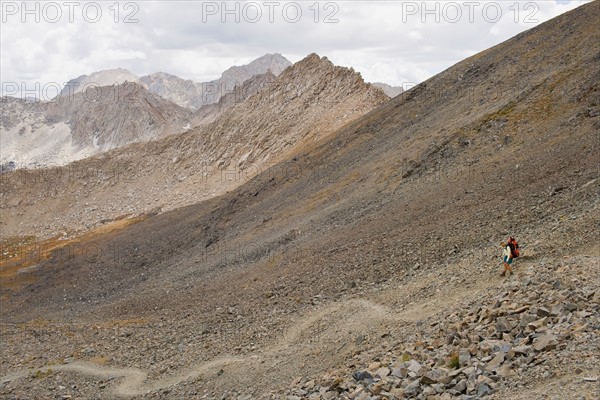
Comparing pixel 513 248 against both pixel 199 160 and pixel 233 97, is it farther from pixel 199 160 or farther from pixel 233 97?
pixel 233 97

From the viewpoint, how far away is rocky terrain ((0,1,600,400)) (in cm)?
1467

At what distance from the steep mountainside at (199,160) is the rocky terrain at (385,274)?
14.7 metres

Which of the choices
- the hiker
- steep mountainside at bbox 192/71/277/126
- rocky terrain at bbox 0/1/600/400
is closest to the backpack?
the hiker

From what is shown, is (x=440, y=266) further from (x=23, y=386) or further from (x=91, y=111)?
(x=91, y=111)

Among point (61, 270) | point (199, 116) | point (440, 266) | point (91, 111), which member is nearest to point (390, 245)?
point (440, 266)

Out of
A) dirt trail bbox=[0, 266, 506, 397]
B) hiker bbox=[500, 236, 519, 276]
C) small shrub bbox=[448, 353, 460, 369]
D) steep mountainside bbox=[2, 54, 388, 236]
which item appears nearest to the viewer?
small shrub bbox=[448, 353, 460, 369]

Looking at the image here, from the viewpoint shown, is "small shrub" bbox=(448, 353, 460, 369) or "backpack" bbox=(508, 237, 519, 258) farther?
"backpack" bbox=(508, 237, 519, 258)

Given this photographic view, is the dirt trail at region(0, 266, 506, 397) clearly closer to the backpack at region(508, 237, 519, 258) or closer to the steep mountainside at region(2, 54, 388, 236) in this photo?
the backpack at region(508, 237, 519, 258)

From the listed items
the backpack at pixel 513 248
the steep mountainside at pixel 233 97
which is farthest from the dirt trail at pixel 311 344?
the steep mountainside at pixel 233 97

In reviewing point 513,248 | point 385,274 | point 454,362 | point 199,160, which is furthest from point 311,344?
point 199,160

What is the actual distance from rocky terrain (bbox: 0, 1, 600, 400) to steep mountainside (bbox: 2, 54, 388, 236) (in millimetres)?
14720

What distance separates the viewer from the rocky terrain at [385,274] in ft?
48.1

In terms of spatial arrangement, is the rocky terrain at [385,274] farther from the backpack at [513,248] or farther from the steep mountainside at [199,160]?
the steep mountainside at [199,160]

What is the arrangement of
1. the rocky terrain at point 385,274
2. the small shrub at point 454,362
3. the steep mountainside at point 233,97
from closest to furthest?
the small shrub at point 454,362 → the rocky terrain at point 385,274 → the steep mountainside at point 233,97
